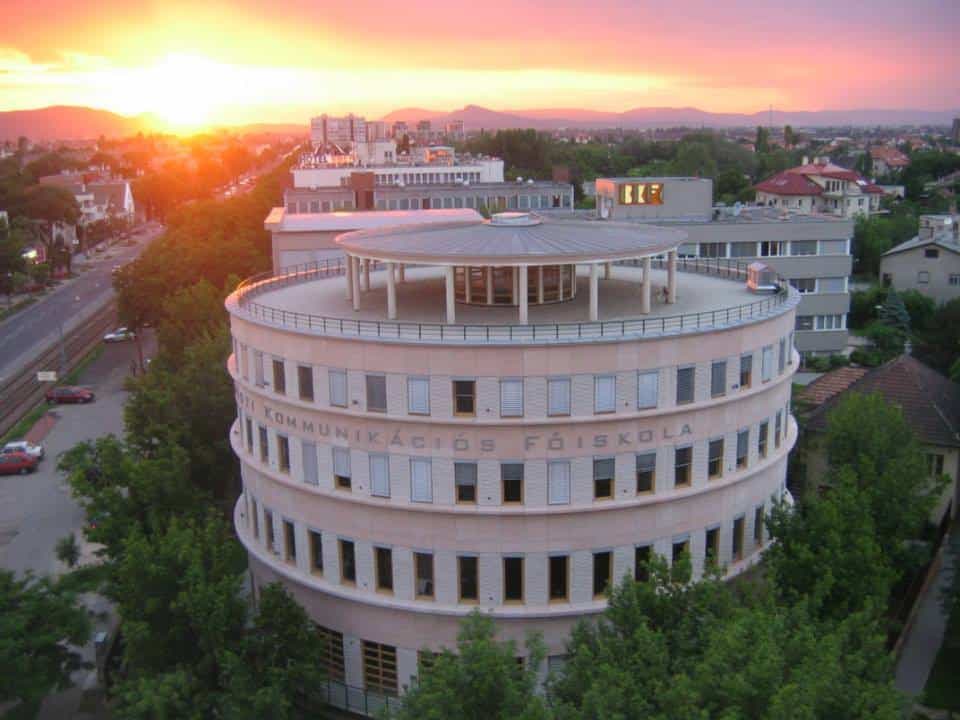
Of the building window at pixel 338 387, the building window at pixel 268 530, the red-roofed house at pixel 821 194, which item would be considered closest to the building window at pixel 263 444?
the building window at pixel 268 530

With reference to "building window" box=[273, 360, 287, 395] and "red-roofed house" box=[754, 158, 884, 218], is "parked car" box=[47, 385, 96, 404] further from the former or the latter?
"red-roofed house" box=[754, 158, 884, 218]

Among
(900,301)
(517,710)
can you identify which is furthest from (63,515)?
(900,301)

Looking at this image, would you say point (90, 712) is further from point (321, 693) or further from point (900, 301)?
point (900, 301)

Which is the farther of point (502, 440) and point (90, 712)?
point (90, 712)

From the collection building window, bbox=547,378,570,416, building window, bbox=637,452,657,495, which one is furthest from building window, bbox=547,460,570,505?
building window, bbox=637,452,657,495

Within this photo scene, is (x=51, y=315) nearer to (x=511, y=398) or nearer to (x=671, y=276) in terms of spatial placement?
(x=671, y=276)

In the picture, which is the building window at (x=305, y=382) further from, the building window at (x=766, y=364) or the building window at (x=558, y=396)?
the building window at (x=766, y=364)
